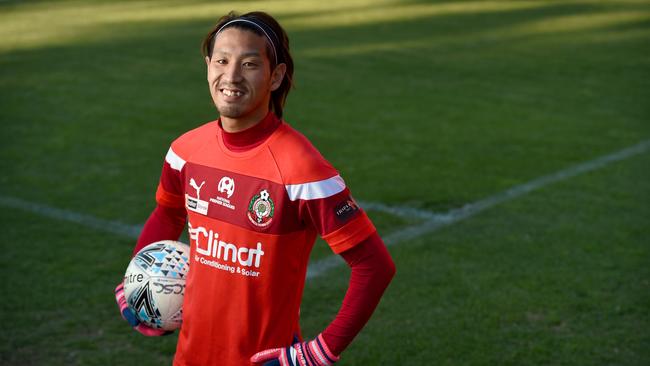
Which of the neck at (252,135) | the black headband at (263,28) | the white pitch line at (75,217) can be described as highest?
the black headband at (263,28)

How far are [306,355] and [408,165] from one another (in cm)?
590

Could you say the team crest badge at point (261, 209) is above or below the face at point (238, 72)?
below

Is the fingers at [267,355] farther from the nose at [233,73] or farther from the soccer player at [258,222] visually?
the nose at [233,73]

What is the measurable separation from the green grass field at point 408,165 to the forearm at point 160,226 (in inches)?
65.6

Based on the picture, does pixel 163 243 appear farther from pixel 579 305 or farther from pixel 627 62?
pixel 627 62

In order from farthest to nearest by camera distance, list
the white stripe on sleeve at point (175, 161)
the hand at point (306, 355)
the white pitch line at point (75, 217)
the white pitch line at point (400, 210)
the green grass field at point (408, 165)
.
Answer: the white pitch line at point (400, 210)
the white pitch line at point (75, 217)
the green grass field at point (408, 165)
the white stripe on sleeve at point (175, 161)
the hand at point (306, 355)

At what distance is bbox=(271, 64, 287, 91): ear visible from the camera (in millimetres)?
2959

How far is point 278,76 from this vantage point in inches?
118

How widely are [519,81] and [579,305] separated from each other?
717 centimetres

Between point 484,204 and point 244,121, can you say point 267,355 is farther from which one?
point 484,204

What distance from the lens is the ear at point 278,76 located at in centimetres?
296

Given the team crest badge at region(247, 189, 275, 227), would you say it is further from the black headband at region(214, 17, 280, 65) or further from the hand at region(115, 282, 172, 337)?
the hand at region(115, 282, 172, 337)

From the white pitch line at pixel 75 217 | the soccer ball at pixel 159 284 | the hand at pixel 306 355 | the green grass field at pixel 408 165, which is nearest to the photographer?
the hand at pixel 306 355

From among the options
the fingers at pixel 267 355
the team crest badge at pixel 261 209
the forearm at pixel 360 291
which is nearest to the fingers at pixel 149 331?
the fingers at pixel 267 355
